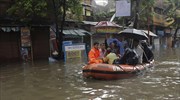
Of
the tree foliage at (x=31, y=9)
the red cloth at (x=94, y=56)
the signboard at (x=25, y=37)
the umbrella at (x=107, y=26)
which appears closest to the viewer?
the red cloth at (x=94, y=56)

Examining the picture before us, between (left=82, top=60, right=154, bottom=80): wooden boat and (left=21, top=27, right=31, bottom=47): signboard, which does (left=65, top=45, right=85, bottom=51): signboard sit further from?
(left=82, top=60, right=154, bottom=80): wooden boat

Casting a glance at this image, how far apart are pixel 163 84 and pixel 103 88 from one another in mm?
2366

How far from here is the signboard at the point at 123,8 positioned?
67.7ft

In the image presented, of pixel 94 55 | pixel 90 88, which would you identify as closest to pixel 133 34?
pixel 94 55

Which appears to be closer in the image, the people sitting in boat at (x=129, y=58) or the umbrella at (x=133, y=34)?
the people sitting in boat at (x=129, y=58)

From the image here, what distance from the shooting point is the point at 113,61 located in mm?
12328

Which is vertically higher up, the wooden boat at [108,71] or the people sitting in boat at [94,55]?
the people sitting in boat at [94,55]

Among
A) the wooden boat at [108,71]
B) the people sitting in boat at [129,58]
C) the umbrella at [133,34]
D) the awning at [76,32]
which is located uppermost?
the umbrella at [133,34]

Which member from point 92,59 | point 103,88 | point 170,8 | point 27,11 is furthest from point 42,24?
point 170,8

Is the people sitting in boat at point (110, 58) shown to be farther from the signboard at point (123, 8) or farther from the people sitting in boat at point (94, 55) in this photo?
the signboard at point (123, 8)

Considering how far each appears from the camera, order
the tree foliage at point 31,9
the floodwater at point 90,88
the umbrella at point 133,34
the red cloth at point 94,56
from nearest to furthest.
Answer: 1. the floodwater at point 90,88
2. the red cloth at point 94,56
3. the umbrella at point 133,34
4. the tree foliage at point 31,9

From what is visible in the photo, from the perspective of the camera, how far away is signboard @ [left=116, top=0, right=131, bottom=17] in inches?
813

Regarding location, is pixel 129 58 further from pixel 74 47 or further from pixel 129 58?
pixel 74 47

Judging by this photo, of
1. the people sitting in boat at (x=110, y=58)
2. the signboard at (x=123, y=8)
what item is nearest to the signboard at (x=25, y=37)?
the signboard at (x=123, y=8)
